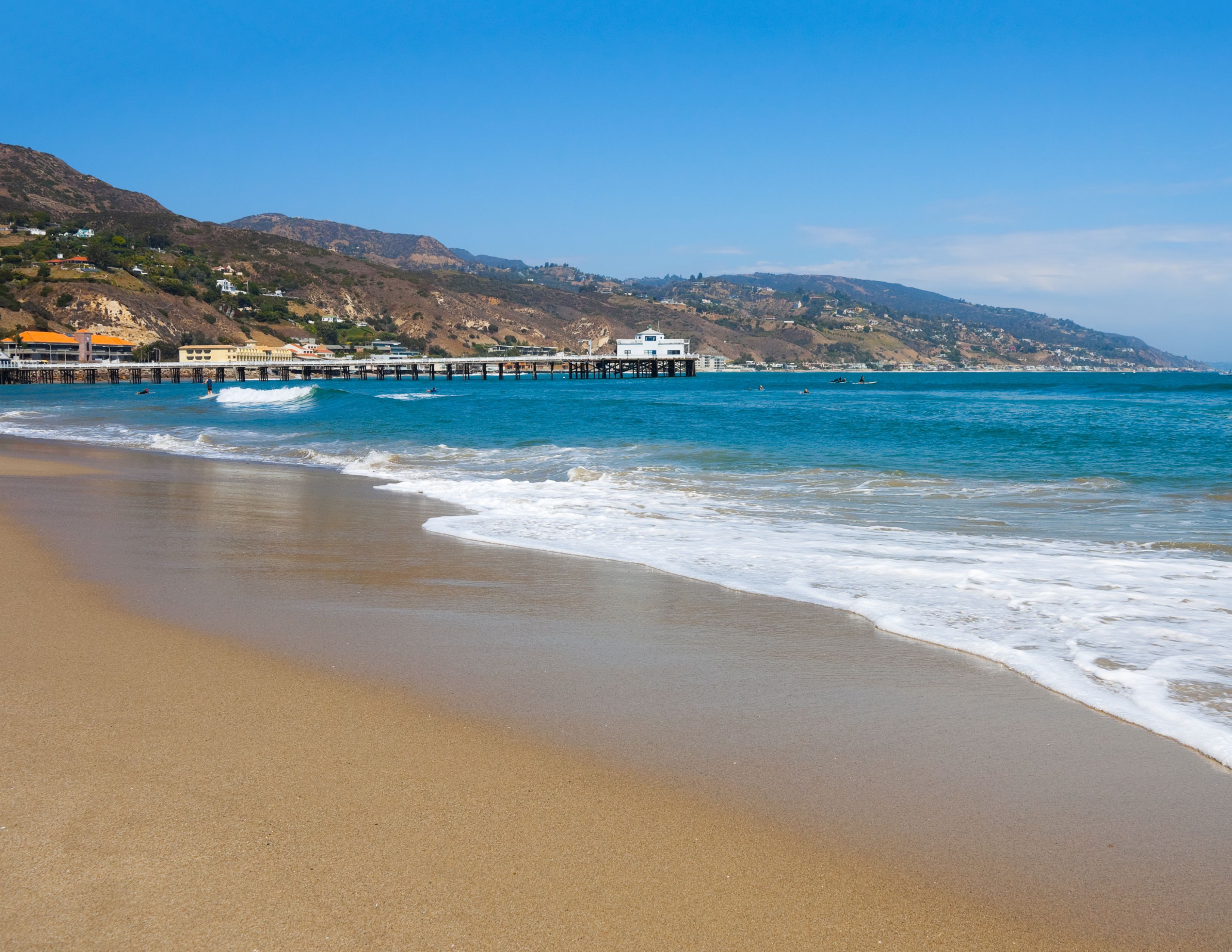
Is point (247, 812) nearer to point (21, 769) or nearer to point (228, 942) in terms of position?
point (228, 942)

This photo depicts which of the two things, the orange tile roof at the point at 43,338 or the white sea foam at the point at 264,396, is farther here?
the orange tile roof at the point at 43,338

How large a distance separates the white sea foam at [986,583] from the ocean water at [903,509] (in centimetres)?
2

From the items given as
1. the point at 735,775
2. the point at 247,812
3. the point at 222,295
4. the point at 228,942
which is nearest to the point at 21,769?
the point at 247,812

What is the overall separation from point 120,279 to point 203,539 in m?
120

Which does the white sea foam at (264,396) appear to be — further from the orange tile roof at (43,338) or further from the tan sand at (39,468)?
the orange tile roof at (43,338)

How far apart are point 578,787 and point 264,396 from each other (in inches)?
2074

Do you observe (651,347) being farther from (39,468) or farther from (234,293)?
A: (39,468)

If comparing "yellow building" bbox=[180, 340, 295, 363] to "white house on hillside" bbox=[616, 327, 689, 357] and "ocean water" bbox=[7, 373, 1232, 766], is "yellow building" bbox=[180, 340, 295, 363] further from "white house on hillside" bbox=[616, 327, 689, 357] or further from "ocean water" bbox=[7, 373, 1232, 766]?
"ocean water" bbox=[7, 373, 1232, 766]

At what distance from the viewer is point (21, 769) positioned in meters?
2.75

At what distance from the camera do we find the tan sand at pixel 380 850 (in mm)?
2043

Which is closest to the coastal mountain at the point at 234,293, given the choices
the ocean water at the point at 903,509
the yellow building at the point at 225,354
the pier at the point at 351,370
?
the yellow building at the point at 225,354

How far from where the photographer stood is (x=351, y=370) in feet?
347

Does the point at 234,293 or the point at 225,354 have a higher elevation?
the point at 234,293

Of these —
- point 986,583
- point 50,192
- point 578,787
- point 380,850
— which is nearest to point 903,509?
point 986,583
